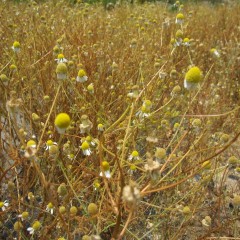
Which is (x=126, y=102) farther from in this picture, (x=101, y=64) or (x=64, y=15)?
(x=64, y=15)

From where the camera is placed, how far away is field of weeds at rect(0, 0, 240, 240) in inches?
39.7

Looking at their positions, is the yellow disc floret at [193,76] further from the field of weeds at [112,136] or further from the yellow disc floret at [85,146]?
the yellow disc floret at [85,146]

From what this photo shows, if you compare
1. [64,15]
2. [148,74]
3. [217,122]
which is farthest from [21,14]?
[217,122]

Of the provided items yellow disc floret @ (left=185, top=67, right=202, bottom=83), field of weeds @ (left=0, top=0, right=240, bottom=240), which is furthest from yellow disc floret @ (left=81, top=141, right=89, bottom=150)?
yellow disc floret @ (left=185, top=67, right=202, bottom=83)

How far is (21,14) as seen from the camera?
307 cm

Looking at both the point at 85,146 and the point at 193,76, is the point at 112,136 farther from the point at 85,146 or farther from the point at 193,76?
the point at 193,76

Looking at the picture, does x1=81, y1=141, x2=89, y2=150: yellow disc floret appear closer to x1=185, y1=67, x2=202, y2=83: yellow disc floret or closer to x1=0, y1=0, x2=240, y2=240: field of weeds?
x1=0, y1=0, x2=240, y2=240: field of weeds

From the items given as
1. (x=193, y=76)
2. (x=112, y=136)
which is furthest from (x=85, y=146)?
(x=193, y=76)

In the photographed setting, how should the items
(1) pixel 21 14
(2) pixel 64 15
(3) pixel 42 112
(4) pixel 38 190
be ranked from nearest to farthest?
(4) pixel 38 190
(3) pixel 42 112
(1) pixel 21 14
(2) pixel 64 15

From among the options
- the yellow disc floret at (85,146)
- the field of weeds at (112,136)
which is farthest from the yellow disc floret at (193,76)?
the yellow disc floret at (85,146)

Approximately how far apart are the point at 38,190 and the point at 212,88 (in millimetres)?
1764

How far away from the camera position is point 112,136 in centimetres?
107

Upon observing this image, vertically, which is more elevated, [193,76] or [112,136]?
[193,76]

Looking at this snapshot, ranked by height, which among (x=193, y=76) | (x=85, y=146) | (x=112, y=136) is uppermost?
(x=193, y=76)
